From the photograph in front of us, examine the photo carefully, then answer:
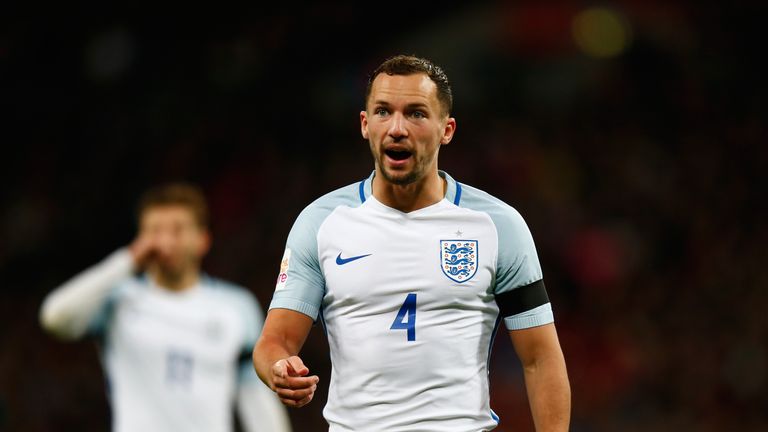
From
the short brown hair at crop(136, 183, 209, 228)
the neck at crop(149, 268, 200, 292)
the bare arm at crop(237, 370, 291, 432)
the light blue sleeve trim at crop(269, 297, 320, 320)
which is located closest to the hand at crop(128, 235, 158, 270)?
the short brown hair at crop(136, 183, 209, 228)

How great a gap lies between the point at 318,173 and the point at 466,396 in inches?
365

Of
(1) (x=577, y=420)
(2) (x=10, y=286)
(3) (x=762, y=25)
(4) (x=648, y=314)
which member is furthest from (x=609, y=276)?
(2) (x=10, y=286)

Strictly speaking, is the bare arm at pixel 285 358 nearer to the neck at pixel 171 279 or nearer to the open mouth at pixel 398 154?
the open mouth at pixel 398 154

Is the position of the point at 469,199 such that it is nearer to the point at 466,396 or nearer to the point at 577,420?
the point at 466,396

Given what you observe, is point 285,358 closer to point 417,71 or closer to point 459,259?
point 459,259

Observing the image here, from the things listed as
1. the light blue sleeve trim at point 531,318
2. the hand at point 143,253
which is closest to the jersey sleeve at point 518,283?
the light blue sleeve trim at point 531,318

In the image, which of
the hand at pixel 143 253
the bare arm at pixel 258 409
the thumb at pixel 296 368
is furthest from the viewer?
the bare arm at pixel 258 409

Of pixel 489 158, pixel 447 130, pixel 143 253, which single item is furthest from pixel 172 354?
pixel 489 158

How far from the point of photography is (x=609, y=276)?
1111cm

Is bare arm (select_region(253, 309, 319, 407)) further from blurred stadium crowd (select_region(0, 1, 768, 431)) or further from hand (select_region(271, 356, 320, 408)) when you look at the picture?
blurred stadium crowd (select_region(0, 1, 768, 431))

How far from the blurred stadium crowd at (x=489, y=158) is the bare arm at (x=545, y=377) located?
20.4 ft

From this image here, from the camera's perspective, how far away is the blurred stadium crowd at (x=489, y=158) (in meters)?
10.3

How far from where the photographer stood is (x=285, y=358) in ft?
11.5

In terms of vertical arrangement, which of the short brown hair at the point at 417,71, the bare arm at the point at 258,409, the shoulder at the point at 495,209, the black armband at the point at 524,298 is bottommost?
the bare arm at the point at 258,409
